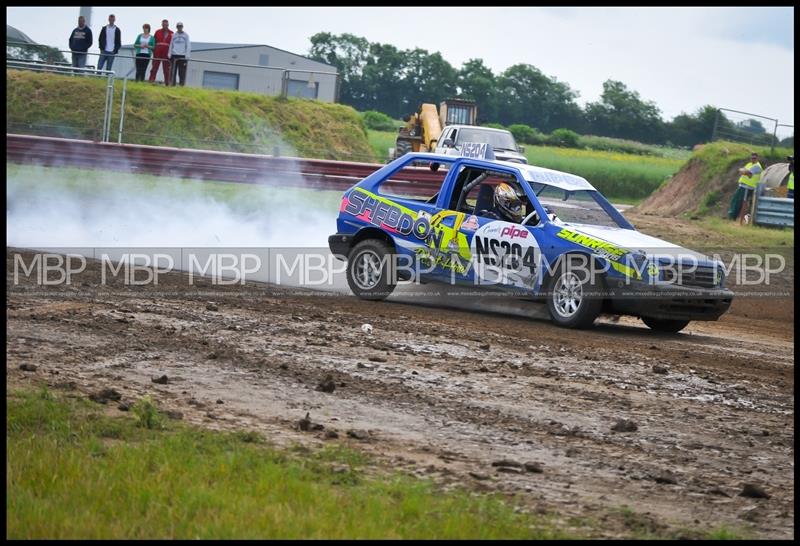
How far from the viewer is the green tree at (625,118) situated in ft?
252

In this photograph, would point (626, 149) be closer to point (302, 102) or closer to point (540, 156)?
point (540, 156)

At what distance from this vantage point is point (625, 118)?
77188 mm

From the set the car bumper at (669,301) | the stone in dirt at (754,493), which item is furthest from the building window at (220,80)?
the stone in dirt at (754,493)

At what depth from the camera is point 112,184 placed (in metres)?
21.3

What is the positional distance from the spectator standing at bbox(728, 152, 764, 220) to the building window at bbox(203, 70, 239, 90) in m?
12.2

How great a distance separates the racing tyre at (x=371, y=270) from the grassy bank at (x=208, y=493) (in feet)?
18.8

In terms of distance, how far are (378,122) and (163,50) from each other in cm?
3467

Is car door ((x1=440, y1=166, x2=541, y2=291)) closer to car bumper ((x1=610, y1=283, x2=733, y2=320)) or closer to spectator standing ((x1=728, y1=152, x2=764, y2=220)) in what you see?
car bumper ((x1=610, y1=283, x2=733, y2=320))

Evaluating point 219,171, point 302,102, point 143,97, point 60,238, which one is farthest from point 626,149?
point 60,238

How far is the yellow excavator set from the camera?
29484 mm

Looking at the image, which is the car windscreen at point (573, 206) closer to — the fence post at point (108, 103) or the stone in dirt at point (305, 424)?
the stone in dirt at point (305, 424)

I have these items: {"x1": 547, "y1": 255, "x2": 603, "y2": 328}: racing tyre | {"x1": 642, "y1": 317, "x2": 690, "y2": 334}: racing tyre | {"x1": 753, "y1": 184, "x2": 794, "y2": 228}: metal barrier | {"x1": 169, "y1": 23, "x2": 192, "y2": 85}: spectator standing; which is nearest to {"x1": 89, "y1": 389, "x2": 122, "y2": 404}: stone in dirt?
{"x1": 547, "y1": 255, "x2": 603, "y2": 328}: racing tyre

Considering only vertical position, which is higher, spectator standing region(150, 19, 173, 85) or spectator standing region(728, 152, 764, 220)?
spectator standing region(150, 19, 173, 85)

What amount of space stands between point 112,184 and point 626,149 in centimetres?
4846
